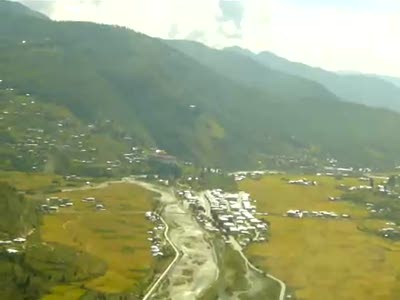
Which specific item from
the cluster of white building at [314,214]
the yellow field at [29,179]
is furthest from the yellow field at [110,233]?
the cluster of white building at [314,214]

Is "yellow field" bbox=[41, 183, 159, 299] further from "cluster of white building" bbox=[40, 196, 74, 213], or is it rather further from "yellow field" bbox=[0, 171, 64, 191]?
"yellow field" bbox=[0, 171, 64, 191]

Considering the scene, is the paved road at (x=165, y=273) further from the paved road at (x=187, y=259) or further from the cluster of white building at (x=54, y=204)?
the cluster of white building at (x=54, y=204)

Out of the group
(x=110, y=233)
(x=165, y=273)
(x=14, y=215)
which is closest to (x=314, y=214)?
(x=110, y=233)

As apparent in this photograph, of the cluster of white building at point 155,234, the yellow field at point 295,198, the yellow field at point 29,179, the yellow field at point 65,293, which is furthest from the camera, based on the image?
the yellow field at point 295,198

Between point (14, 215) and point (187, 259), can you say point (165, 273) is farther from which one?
point (14, 215)

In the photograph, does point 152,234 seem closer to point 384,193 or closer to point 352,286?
point 352,286

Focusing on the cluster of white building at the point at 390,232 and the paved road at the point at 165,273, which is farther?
the cluster of white building at the point at 390,232

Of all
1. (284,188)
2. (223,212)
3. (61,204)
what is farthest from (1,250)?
(284,188)
